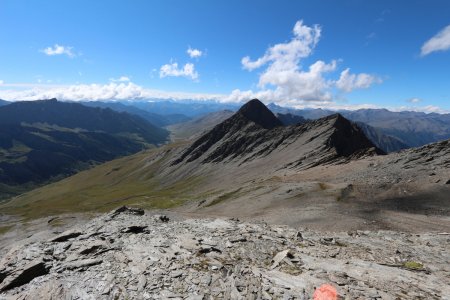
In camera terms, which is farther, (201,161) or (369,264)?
(201,161)

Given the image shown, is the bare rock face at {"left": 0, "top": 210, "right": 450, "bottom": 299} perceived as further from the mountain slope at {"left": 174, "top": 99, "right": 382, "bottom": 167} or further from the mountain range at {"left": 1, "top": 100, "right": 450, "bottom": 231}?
the mountain slope at {"left": 174, "top": 99, "right": 382, "bottom": 167}

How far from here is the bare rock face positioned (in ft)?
65.0

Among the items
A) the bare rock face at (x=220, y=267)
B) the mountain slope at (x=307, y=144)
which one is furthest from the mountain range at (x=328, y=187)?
the bare rock face at (x=220, y=267)

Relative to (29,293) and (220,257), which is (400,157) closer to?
(220,257)

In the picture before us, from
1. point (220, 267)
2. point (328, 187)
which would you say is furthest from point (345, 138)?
point (220, 267)

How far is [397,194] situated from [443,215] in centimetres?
981

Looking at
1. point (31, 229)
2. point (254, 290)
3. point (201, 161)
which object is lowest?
point (31, 229)

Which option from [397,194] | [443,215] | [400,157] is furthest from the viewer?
[400,157]

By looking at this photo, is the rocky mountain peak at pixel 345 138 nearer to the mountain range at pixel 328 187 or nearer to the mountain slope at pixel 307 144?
the mountain slope at pixel 307 144

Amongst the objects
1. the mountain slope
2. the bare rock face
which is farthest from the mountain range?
the bare rock face

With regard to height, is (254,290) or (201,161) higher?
(254,290)

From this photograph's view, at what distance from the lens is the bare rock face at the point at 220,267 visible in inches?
780

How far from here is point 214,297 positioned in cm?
1920

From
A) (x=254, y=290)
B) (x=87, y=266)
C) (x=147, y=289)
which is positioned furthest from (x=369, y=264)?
(x=87, y=266)
